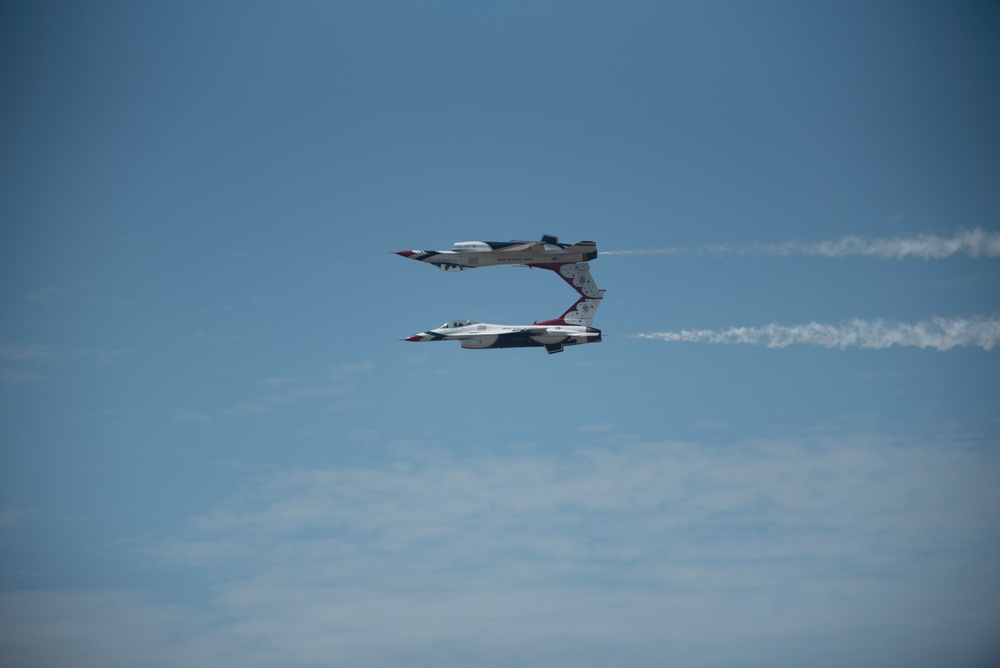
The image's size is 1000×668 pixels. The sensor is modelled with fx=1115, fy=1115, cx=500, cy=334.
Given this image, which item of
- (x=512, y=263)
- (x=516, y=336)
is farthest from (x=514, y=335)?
(x=512, y=263)

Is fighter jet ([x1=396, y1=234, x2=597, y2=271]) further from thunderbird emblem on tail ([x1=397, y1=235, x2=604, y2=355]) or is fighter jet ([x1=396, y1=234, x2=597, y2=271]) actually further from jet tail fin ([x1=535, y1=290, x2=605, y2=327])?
jet tail fin ([x1=535, y1=290, x2=605, y2=327])

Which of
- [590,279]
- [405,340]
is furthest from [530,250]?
[405,340]

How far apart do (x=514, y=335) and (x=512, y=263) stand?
626cm

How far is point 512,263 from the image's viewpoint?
3711 inches

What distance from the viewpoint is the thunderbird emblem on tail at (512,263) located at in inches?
3652

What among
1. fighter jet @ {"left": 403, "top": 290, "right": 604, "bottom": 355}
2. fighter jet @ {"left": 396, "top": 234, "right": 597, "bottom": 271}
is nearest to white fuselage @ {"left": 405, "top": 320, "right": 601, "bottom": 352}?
fighter jet @ {"left": 403, "top": 290, "right": 604, "bottom": 355}

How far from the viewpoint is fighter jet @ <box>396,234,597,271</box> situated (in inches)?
3652

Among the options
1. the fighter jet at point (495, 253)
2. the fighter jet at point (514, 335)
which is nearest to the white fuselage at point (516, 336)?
the fighter jet at point (514, 335)

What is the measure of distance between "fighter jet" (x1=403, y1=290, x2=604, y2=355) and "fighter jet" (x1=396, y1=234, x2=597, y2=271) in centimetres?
514

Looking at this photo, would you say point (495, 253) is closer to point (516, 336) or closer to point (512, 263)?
point (512, 263)

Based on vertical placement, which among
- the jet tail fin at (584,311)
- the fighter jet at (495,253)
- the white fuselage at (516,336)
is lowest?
the white fuselage at (516,336)

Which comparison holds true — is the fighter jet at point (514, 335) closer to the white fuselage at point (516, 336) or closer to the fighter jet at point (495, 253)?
the white fuselage at point (516, 336)

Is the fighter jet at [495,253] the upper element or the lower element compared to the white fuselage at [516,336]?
upper

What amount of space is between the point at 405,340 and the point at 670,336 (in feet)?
72.8
